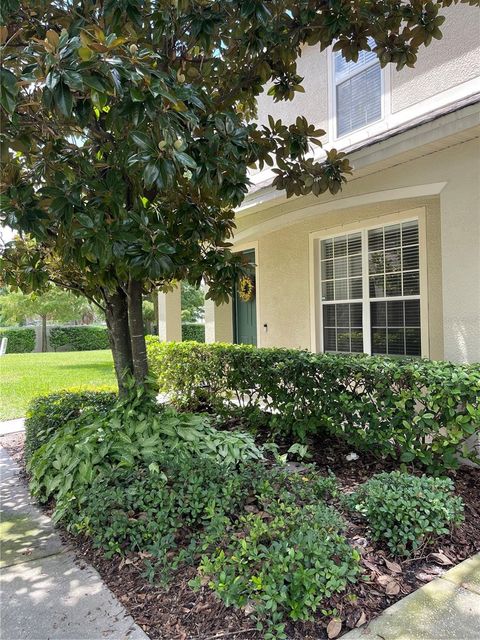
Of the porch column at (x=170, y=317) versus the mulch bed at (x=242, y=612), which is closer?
the mulch bed at (x=242, y=612)

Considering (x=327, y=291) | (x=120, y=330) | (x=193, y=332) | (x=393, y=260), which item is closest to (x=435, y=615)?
(x=120, y=330)

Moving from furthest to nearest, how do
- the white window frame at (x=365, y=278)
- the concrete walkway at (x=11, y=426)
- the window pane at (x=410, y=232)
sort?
1. the concrete walkway at (x=11, y=426)
2. the window pane at (x=410, y=232)
3. the white window frame at (x=365, y=278)

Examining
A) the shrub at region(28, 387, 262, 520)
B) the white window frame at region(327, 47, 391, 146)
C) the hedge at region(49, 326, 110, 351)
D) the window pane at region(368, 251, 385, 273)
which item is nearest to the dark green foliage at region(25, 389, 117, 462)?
the shrub at region(28, 387, 262, 520)

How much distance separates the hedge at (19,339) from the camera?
25.8 m

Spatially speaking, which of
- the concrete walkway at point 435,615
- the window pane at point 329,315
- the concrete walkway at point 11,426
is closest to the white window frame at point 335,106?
the window pane at point 329,315

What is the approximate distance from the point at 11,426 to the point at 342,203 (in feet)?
21.8

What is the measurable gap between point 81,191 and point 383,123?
17.4 ft

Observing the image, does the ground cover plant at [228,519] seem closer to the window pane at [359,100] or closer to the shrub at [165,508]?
the shrub at [165,508]

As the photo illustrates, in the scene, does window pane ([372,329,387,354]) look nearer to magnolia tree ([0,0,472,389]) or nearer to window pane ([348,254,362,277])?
window pane ([348,254,362,277])

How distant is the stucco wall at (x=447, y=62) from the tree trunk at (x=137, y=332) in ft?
16.2

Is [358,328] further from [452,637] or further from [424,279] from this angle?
[452,637]

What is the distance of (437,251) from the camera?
6.16 m

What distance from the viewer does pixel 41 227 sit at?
3.36 meters

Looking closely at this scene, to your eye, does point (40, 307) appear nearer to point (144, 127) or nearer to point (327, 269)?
point (327, 269)
